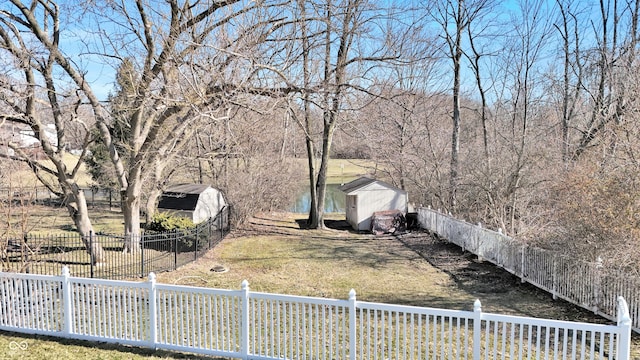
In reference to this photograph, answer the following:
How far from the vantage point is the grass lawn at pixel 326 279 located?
19.1 ft

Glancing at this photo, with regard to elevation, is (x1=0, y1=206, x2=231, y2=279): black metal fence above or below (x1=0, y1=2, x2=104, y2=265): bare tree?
below

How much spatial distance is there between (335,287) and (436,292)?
2163 millimetres

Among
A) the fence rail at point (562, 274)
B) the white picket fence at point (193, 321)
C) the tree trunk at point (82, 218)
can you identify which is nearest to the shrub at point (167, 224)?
the tree trunk at point (82, 218)

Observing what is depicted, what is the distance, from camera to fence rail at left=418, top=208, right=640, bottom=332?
710 centimetres

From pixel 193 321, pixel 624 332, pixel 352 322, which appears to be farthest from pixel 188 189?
pixel 624 332

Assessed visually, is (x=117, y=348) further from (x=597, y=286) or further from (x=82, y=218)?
(x=597, y=286)

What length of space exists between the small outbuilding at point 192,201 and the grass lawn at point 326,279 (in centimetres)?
325

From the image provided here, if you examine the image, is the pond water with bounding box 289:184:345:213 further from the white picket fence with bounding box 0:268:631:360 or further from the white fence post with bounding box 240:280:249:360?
the white fence post with bounding box 240:280:249:360

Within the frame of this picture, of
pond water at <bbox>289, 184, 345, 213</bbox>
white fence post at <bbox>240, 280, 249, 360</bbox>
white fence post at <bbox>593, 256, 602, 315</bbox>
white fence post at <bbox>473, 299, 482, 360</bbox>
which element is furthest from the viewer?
pond water at <bbox>289, 184, 345, 213</bbox>

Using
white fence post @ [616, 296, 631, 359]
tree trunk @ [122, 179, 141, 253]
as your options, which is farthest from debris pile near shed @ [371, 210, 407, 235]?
white fence post @ [616, 296, 631, 359]

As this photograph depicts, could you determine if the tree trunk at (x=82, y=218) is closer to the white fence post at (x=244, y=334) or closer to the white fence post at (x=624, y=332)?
the white fence post at (x=244, y=334)

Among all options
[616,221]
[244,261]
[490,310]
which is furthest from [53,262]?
[616,221]

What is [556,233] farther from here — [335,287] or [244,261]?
[244,261]

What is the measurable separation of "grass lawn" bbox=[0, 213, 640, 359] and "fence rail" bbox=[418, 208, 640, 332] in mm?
314
